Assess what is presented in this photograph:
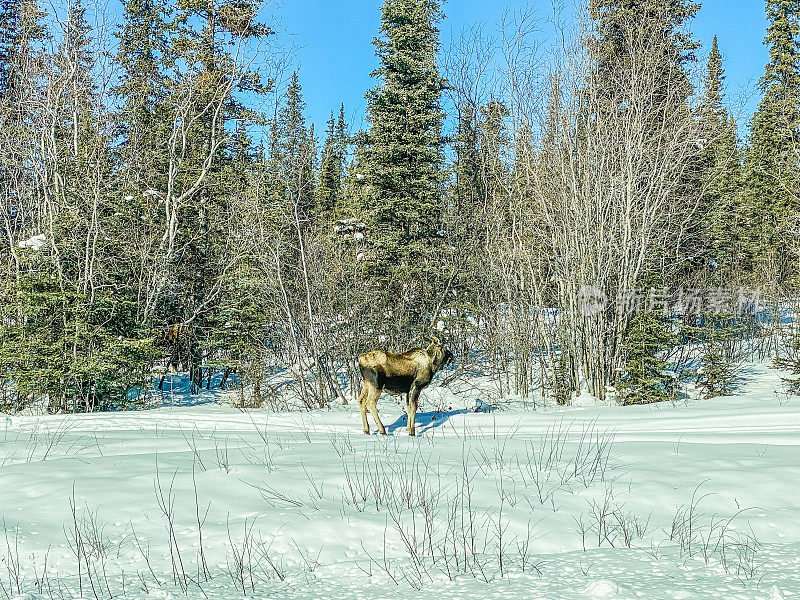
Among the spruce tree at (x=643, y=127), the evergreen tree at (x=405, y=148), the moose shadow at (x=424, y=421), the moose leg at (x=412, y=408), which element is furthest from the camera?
the evergreen tree at (x=405, y=148)

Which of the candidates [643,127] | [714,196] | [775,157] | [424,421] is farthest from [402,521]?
[775,157]

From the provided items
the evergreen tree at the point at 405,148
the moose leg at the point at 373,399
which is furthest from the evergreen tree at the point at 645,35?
the moose leg at the point at 373,399

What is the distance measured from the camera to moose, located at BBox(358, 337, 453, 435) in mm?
8320

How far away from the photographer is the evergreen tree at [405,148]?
865 inches

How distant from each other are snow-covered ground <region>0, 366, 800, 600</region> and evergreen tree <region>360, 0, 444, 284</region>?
15641 millimetres

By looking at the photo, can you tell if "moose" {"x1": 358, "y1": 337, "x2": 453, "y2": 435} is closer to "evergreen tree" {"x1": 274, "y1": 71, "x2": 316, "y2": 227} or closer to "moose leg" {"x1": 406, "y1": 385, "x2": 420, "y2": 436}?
"moose leg" {"x1": 406, "y1": 385, "x2": 420, "y2": 436}


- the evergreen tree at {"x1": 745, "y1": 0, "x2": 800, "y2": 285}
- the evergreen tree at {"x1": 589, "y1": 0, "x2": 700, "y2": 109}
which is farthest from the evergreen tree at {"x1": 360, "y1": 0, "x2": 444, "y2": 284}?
the evergreen tree at {"x1": 745, "y1": 0, "x2": 800, "y2": 285}

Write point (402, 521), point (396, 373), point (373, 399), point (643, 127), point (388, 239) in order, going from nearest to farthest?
point (402, 521), point (396, 373), point (373, 399), point (643, 127), point (388, 239)

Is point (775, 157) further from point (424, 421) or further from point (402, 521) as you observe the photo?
point (402, 521)

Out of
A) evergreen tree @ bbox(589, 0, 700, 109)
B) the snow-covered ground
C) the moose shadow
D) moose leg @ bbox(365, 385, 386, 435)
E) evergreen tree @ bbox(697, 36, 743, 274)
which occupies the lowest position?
the moose shadow

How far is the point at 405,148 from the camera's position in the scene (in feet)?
72.7

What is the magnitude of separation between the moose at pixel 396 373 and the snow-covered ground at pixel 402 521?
1.57m

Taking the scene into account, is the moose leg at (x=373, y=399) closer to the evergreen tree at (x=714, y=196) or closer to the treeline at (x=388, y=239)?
the treeline at (x=388, y=239)

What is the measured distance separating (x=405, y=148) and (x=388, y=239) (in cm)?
337
